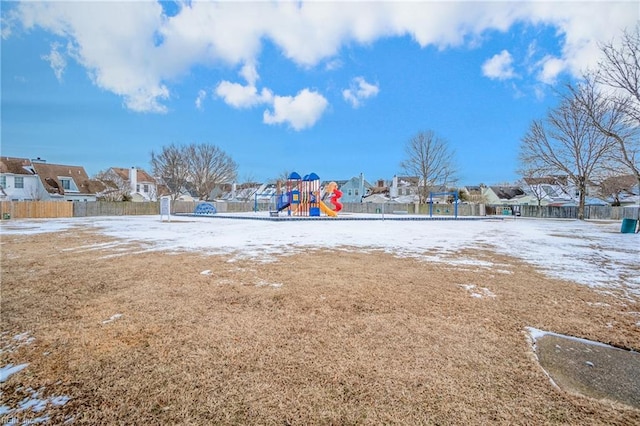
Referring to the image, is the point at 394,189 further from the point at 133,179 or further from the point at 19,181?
the point at 19,181

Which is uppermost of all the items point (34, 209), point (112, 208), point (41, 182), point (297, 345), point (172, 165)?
point (172, 165)

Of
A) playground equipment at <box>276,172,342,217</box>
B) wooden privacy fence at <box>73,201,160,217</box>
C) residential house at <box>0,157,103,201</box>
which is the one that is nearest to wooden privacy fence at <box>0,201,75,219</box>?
wooden privacy fence at <box>73,201,160,217</box>

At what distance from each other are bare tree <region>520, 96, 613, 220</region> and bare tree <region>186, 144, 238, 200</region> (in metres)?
37.4

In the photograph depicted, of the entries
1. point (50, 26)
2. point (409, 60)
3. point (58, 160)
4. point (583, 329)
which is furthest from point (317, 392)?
point (58, 160)

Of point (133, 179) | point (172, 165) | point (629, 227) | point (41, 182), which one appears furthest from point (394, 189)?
point (41, 182)

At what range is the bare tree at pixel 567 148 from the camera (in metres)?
24.0

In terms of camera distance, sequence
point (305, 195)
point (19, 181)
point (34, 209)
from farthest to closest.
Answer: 1. point (19, 181)
2. point (305, 195)
3. point (34, 209)

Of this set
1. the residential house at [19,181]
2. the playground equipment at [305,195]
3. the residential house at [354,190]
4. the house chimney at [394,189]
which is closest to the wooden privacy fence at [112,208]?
the residential house at [19,181]

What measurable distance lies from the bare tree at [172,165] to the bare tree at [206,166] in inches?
30.7

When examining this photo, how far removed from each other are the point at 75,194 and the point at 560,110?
50057 millimetres

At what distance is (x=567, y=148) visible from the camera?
25.5 meters

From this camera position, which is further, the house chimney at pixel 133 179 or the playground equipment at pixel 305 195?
the house chimney at pixel 133 179

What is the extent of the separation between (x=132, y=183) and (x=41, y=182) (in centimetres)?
990

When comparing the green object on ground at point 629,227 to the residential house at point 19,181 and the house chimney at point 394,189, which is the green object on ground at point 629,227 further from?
the residential house at point 19,181
